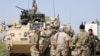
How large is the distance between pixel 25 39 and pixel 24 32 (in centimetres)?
50

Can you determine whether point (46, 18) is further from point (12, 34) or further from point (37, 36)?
point (37, 36)

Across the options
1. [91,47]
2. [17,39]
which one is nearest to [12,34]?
[17,39]

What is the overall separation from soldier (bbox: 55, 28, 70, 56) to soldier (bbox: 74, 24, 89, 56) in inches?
26.8

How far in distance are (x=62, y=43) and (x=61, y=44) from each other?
0.19 ft

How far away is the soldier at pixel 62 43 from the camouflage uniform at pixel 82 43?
68 cm

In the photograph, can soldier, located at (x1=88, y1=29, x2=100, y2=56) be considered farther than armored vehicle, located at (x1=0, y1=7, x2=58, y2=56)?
No

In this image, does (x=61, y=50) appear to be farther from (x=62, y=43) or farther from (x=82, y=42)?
(x=82, y=42)

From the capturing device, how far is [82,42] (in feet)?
41.5

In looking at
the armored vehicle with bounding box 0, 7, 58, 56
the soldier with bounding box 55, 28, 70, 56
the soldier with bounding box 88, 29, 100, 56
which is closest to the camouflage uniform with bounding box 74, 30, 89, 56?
the soldier with bounding box 55, 28, 70, 56

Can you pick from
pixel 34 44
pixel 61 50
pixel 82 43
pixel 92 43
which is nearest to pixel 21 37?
pixel 34 44

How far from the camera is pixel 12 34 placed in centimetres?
1767

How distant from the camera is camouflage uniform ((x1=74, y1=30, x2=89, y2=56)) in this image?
12.5 meters

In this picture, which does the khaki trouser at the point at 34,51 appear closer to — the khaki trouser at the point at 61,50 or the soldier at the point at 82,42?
the soldier at the point at 82,42

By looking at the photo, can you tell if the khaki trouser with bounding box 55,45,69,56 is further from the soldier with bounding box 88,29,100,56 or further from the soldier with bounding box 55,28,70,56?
the soldier with bounding box 88,29,100,56
